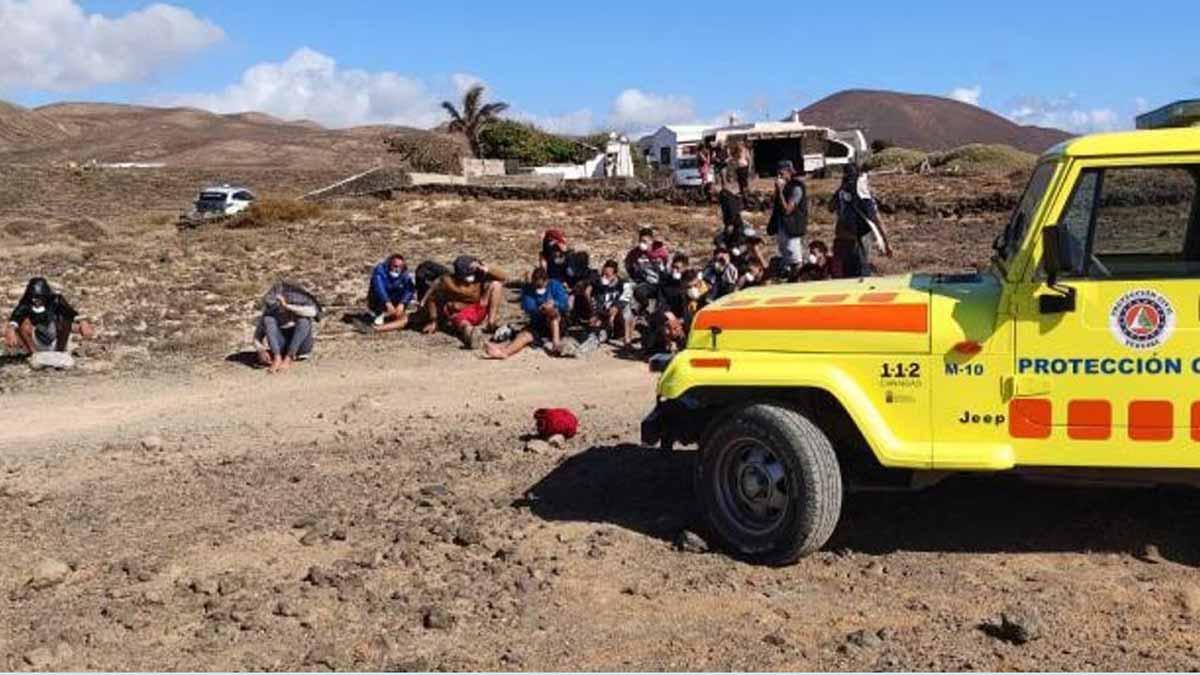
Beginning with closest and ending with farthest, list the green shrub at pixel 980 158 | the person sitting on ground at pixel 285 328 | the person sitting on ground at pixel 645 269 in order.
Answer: the person sitting on ground at pixel 285 328 → the person sitting on ground at pixel 645 269 → the green shrub at pixel 980 158

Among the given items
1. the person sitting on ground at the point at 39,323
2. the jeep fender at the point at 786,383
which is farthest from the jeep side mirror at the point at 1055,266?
the person sitting on ground at the point at 39,323

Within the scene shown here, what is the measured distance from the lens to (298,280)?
1728 centimetres

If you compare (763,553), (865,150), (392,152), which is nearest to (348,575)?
(763,553)

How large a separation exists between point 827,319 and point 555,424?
3.12 metres

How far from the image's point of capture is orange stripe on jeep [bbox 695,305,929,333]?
5555 millimetres

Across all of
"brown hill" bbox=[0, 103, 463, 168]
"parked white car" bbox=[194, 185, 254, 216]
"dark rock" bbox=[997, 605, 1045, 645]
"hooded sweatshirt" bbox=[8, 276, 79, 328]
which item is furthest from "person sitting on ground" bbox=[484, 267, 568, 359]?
"brown hill" bbox=[0, 103, 463, 168]

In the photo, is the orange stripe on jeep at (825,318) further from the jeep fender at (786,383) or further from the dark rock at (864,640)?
the dark rock at (864,640)

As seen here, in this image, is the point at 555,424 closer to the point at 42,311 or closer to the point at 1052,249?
the point at 1052,249

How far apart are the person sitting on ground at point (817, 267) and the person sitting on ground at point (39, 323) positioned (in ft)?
24.0

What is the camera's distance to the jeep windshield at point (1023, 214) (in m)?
5.54

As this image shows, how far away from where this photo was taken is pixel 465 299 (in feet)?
43.3

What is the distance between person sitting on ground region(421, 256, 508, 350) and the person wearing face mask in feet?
5.84

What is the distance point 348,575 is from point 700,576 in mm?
1606

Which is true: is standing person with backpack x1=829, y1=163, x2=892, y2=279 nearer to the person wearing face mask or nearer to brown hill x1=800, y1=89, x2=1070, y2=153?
the person wearing face mask
